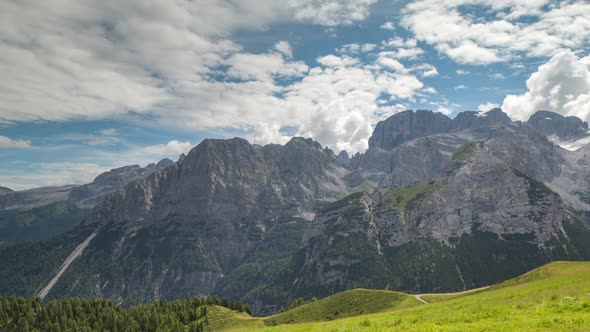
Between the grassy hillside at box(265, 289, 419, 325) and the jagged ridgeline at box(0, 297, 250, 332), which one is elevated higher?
the grassy hillside at box(265, 289, 419, 325)

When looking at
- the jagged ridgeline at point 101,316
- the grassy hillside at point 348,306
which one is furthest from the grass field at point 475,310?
the jagged ridgeline at point 101,316

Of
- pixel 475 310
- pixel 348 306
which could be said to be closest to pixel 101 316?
pixel 348 306

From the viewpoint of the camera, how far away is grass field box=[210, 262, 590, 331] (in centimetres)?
2927

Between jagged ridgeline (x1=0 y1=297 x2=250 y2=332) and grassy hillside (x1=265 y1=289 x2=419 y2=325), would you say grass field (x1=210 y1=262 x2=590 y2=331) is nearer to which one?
grassy hillside (x1=265 y1=289 x2=419 y2=325)

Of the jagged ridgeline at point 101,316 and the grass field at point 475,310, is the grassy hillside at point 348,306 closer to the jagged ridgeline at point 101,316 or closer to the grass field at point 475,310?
the grass field at point 475,310

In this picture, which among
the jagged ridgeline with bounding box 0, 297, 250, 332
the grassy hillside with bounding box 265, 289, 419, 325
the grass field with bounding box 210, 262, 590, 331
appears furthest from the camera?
the jagged ridgeline with bounding box 0, 297, 250, 332

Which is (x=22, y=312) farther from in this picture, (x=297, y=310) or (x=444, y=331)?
(x=444, y=331)

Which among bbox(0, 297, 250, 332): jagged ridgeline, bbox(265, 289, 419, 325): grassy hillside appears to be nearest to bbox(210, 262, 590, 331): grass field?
bbox(265, 289, 419, 325): grassy hillside

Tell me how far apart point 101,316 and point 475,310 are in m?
137

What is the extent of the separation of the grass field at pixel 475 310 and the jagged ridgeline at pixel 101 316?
9.29 metres

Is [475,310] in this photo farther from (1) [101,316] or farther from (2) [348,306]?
(1) [101,316]

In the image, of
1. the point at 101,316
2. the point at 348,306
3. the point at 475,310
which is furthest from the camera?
the point at 101,316

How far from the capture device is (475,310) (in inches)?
1580

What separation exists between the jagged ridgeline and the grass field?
9293 millimetres
